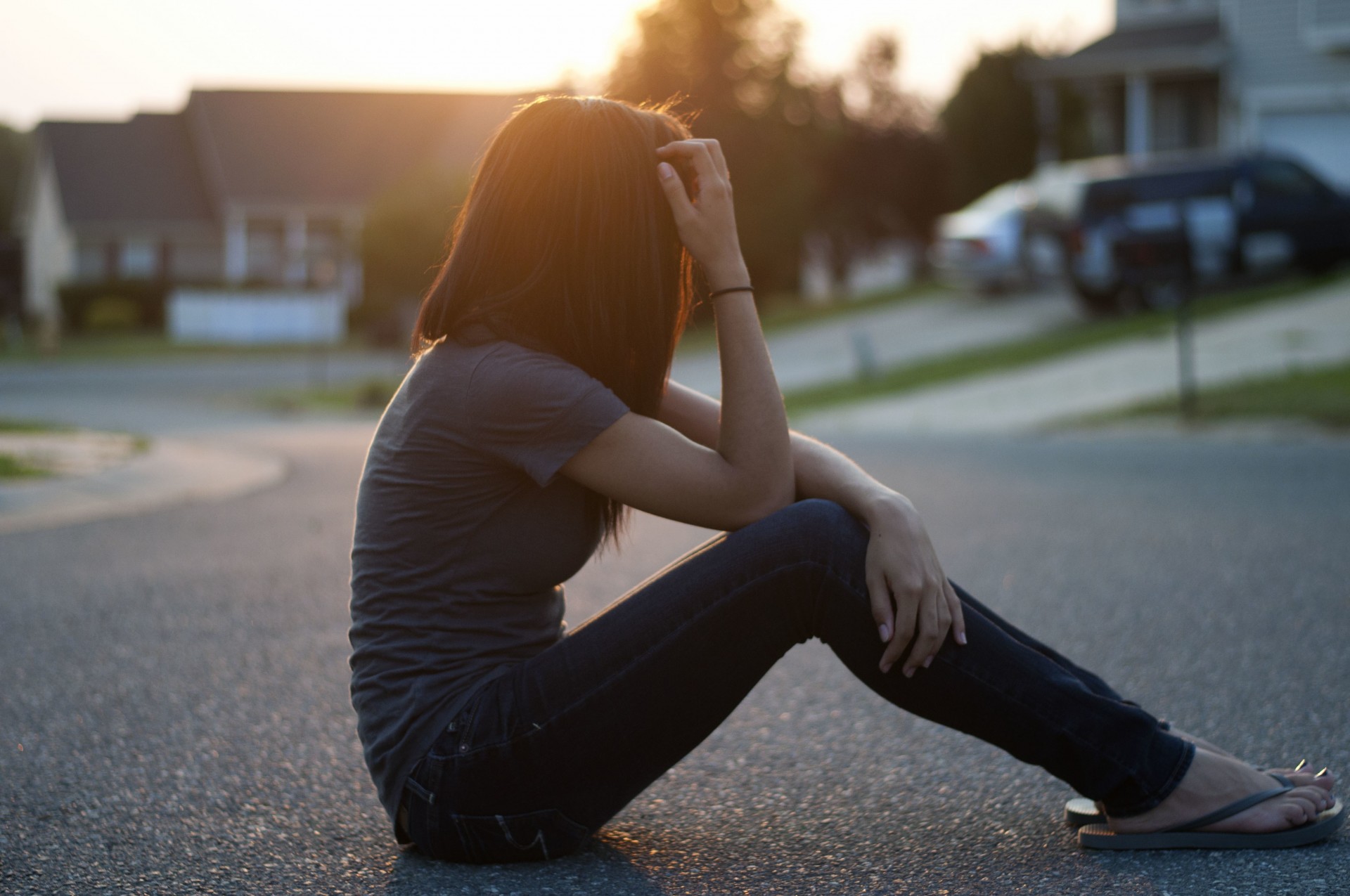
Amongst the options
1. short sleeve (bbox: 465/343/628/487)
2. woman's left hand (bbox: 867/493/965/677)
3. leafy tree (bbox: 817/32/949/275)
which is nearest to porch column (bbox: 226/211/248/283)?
leafy tree (bbox: 817/32/949/275)

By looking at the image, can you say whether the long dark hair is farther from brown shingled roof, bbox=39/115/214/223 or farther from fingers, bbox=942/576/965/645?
brown shingled roof, bbox=39/115/214/223

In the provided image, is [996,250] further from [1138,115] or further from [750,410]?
[750,410]

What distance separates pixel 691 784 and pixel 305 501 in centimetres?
665

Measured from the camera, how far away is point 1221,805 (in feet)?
8.98

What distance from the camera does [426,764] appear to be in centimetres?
264

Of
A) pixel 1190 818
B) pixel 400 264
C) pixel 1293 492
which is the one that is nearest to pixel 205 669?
pixel 1190 818

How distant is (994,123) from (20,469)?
32.7 metres

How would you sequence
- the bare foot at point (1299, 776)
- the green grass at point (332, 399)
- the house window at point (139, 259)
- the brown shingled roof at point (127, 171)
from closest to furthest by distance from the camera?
the bare foot at point (1299, 776) < the green grass at point (332, 399) < the brown shingled roof at point (127, 171) < the house window at point (139, 259)

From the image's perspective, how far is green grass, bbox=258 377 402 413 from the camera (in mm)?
21969

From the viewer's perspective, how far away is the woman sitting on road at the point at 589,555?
2.61 metres

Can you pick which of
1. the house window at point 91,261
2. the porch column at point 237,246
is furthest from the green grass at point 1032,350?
the house window at point 91,261

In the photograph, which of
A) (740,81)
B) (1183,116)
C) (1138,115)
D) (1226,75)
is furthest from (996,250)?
(740,81)

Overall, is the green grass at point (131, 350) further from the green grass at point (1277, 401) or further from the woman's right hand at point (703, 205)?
the woman's right hand at point (703, 205)

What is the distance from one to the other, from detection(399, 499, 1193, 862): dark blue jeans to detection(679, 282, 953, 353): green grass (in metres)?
27.6
